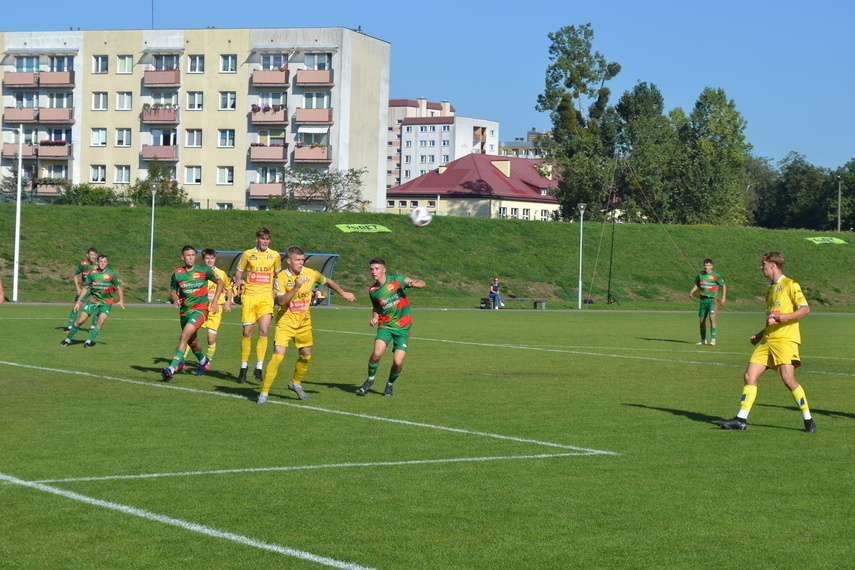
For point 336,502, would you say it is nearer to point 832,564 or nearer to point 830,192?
point 832,564

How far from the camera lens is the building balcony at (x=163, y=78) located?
80.2 meters

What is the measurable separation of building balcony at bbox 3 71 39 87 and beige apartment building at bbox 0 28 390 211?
74 mm

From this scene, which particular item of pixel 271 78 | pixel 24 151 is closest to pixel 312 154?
pixel 271 78

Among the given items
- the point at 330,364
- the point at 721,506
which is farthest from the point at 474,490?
the point at 330,364

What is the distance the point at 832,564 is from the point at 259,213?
57195 millimetres

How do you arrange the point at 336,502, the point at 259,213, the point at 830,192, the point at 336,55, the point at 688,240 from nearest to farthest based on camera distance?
the point at 336,502 < the point at 259,213 < the point at 688,240 < the point at 336,55 < the point at 830,192

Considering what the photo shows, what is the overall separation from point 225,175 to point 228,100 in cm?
552

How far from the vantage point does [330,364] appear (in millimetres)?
19391

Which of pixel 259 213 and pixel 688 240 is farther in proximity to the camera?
pixel 688 240

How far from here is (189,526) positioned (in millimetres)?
7188

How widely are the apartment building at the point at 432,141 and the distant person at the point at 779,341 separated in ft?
552

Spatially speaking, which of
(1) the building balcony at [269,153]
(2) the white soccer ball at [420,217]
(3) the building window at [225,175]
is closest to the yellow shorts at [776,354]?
(2) the white soccer ball at [420,217]

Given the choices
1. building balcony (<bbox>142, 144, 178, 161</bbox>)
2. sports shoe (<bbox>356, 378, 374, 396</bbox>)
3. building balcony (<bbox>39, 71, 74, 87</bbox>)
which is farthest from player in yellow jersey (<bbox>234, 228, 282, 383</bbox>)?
building balcony (<bbox>39, 71, 74, 87</bbox>)

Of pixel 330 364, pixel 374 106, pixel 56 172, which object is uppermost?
pixel 374 106
